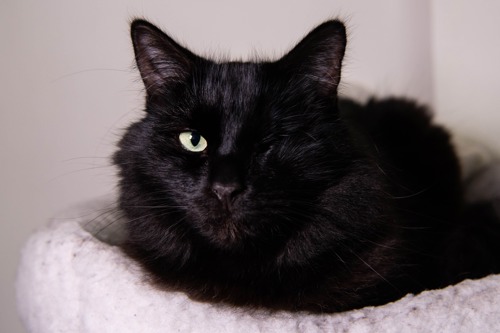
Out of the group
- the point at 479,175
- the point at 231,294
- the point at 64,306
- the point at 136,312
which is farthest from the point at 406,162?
the point at 64,306

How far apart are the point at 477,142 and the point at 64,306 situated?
1.68 m

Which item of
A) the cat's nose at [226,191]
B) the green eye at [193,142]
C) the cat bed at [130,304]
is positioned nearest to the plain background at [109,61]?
the cat bed at [130,304]

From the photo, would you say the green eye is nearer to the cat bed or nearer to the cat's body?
the cat's body

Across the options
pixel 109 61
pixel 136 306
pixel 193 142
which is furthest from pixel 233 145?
pixel 109 61

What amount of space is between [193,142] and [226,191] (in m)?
0.17

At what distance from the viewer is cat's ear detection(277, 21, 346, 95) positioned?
106 centimetres

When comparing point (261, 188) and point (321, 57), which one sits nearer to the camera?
point (261, 188)

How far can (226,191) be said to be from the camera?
93 centimetres

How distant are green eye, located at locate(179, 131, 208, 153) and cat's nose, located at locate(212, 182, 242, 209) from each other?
13 cm

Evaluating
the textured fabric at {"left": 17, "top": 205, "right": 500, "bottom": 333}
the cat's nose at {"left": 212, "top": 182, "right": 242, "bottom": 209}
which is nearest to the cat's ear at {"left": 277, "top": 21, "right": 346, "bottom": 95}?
the cat's nose at {"left": 212, "top": 182, "right": 242, "bottom": 209}

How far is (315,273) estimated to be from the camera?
3.54 ft

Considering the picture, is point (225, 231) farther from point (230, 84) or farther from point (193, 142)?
point (230, 84)

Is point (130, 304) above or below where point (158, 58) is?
below

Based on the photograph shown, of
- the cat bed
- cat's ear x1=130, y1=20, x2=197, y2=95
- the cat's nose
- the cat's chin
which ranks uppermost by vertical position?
cat's ear x1=130, y1=20, x2=197, y2=95
